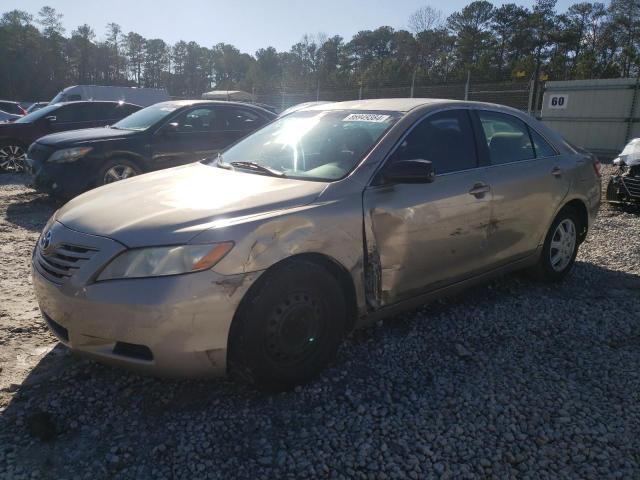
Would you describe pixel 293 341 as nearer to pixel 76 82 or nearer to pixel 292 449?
pixel 292 449

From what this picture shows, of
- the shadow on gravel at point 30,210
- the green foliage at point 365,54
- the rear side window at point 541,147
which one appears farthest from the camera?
the green foliage at point 365,54

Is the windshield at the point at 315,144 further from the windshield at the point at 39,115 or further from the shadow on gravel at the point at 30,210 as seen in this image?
the windshield at the point at 39,115

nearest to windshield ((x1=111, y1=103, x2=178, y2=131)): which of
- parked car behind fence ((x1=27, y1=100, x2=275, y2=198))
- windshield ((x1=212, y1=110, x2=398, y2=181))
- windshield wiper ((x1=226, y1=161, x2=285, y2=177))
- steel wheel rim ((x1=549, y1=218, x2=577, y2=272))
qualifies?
parked car behind fence ((x1=27, y1=100, x2=275, y2=198))

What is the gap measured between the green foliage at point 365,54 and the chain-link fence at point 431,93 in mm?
1163

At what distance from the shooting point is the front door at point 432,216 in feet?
10.1

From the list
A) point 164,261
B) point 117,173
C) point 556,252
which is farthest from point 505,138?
point 117,173

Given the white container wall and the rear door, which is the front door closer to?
the rear door

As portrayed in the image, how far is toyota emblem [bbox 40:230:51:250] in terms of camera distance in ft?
9.20

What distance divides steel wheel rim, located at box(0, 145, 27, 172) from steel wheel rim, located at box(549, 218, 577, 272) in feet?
34.9

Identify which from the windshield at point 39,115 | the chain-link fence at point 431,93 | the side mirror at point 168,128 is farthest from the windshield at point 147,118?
the chain-link fence at point 431,93

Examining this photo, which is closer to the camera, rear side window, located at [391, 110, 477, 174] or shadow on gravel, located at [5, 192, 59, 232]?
rear side window, located at [391, 110, 477, 174]

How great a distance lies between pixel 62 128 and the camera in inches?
432

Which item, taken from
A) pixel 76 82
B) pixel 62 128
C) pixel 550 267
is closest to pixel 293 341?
pixel 550 267

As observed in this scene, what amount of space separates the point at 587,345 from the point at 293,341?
2.11 m
